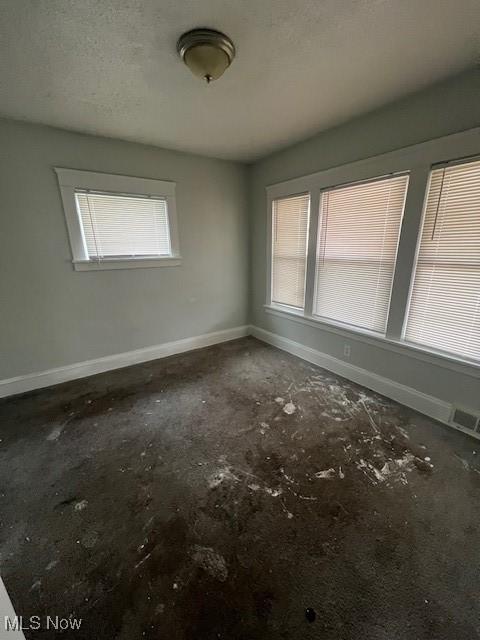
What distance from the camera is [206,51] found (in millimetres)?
1398

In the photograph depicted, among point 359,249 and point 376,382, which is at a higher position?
point 359,249

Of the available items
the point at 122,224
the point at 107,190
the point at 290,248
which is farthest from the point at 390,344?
the point at 107,190

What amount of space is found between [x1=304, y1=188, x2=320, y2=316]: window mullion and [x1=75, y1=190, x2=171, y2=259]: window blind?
170 centimetres

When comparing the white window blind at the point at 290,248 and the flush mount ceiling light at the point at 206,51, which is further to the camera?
the white window blind at the point at 290,248

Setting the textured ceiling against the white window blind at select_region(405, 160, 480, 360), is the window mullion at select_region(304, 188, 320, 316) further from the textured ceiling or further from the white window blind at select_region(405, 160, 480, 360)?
the white window blind at select_region(405, 160, 480, 360)

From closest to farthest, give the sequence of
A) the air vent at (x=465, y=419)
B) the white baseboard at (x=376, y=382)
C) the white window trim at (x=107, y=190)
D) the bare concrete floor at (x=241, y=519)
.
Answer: the bare concrete floor at (x=241, y=519) → the air vent at (x=465, y=419) → the white baseboard at (x=376, y=382) → the white window trim at (x=107, y=190)

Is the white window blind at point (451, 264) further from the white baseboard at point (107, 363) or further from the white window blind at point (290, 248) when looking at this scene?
the white baseboard at point (107, 363)

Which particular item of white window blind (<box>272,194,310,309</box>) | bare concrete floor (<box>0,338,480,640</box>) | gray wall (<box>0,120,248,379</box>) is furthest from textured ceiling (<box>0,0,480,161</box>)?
bare concrete floor (<box>0,338,480,640</box>)

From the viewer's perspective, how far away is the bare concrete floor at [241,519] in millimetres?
1046

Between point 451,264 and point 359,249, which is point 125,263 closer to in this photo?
point 359,249

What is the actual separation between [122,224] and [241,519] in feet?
9.56

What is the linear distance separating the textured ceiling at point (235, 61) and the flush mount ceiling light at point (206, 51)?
0.15 ft

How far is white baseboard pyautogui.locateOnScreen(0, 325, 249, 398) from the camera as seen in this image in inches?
103

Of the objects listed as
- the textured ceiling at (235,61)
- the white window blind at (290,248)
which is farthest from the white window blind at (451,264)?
the white window blind at (290,248)
